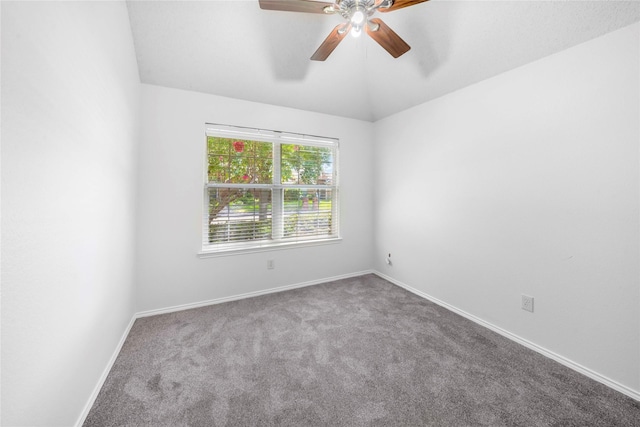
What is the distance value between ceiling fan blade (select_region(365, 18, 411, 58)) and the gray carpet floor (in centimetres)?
235

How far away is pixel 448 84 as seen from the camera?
2.48m

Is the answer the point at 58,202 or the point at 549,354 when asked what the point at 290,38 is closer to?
the point at 58,202

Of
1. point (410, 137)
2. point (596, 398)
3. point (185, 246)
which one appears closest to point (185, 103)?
point (185, 246)

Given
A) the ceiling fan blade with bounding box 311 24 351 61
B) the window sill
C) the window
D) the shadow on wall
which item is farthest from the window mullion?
the ceiling fan blade with bounding box 311 24 351 61

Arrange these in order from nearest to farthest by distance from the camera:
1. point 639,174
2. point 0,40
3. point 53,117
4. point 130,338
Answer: point 0,40
point 53,117
point 639,174
point 130,338

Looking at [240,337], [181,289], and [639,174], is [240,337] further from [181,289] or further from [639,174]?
[639,174]

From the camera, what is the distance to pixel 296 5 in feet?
4.87

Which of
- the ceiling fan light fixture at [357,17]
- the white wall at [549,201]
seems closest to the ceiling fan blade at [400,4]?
the ceiling fan light fixture at [357,17]

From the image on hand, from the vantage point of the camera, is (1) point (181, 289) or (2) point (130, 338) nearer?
(2) point (130, 338)

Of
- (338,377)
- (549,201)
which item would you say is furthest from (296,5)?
(338,377)

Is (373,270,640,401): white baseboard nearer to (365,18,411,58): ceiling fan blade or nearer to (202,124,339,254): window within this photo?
(202,124,339,254): window

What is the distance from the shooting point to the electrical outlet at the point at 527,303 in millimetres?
1975

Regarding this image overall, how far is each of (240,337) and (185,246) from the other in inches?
46.0

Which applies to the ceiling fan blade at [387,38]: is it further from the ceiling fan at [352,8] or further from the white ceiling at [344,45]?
the white ceiling at [344,45]
